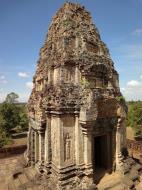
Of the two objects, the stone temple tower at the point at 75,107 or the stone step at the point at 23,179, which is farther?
the stone step at the point at 23,179

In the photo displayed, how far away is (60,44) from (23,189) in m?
9.10

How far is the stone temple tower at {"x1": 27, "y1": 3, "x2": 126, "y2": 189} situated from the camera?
10672 mm

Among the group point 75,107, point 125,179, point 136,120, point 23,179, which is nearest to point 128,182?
point 125,179

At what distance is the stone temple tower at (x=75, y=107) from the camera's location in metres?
10.7

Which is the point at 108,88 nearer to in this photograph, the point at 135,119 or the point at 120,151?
the point at 120,151

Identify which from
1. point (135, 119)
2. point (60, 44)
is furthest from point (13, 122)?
point (60, 44)

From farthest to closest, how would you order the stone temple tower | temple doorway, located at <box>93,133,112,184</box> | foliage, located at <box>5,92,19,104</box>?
foliage, located at <box>5,92,19,104</box> < temple doorway, located at <box>93,133,112,184</box> < the stone temple tower

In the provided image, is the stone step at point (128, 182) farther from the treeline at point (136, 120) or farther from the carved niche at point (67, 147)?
the treeline at point (136, 120)

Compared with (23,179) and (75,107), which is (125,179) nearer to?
(75,107)

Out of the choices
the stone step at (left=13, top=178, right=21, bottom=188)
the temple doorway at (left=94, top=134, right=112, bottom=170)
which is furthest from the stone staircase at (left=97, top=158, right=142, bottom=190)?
the stone step at (left=13, top=178, right=21, bottom=188)

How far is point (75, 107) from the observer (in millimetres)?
10891

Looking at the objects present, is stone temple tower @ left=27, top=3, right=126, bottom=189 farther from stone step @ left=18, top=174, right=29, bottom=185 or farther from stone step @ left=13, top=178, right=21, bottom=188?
stone step @ left=13, top=178, right=21, bottom=188

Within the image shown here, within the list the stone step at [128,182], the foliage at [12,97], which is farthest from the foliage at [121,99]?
the foliage at [12,97]

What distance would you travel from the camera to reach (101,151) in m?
13.5
